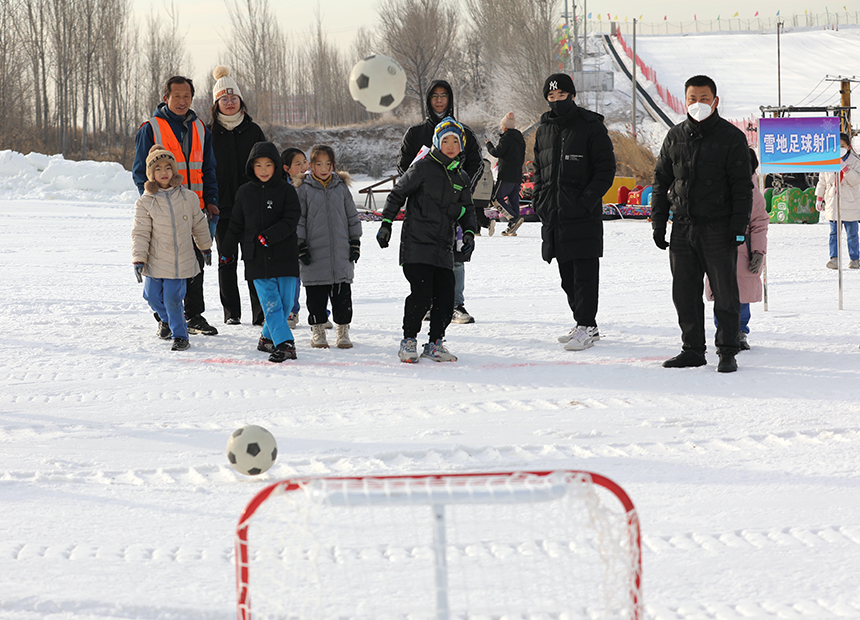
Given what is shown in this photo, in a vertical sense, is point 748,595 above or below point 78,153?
below

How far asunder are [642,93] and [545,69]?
19.9ft

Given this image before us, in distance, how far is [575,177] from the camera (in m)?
6.17

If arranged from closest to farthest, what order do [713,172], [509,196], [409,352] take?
[713,172]
[409,352]
[509,196]

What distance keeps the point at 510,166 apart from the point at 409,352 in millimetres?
8514

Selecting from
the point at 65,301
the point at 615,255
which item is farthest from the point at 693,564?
the point at 615,255

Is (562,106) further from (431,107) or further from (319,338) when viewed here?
(319,338)

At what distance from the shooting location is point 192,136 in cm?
684

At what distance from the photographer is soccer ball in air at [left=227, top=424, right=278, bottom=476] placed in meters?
3.64

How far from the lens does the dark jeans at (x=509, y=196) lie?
564 inches

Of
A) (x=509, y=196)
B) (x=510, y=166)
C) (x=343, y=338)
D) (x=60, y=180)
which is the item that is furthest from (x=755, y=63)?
(x=343, y=338)

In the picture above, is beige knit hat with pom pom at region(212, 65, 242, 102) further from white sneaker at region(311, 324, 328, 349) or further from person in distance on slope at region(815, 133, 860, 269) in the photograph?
person in distance on slope at region(815, 133, 860, 269)

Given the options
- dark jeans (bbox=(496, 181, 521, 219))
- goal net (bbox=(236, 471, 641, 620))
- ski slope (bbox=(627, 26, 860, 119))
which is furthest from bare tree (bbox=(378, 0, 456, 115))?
goal net (bbox=(236, 471, 641, 620))

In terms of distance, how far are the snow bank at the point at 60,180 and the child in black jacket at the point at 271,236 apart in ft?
55.2

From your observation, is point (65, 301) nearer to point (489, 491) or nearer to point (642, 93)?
point (489, 491)
